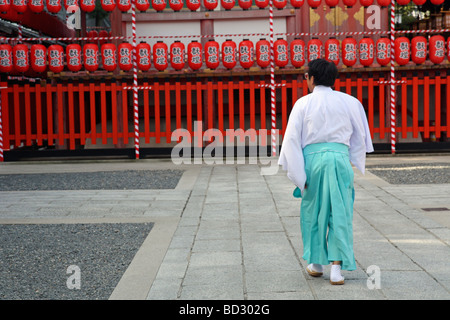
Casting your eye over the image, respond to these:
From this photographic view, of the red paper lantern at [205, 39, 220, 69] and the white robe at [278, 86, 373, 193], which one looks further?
the red paper lantern at [205, 39, 220, 69]

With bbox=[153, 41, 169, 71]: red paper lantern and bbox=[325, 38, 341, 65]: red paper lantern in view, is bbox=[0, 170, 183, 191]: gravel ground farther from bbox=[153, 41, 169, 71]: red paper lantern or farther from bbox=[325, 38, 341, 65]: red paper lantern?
bbox=[325, 38, 341, 65]: red paper lantern

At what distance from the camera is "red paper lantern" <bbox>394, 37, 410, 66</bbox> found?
1202 cm

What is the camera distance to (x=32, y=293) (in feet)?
13.5

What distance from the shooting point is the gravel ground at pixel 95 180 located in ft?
29.5

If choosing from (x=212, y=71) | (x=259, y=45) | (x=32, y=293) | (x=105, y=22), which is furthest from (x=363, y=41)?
(x=105, y=22)

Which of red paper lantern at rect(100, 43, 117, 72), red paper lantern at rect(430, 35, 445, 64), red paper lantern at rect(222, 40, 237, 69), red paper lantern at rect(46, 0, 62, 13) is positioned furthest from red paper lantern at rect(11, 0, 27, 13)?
red paper lantern at rect(430, 35, 445, 64)

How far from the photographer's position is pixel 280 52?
12000 millimetres

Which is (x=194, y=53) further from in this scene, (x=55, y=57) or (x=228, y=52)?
(x=55, y=57)

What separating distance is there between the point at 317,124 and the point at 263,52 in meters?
8.05

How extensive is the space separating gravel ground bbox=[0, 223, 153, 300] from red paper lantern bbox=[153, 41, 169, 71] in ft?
20.9

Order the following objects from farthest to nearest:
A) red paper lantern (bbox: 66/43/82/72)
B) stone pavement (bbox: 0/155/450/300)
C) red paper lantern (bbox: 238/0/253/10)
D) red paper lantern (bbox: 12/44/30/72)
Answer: red paper lantern (bbox: 238/0/253/10) → red paper lantern (bbox: 66/43/82/72) → red paper lantern (bbox: 12/44/30/72) → stone pavement (bbox: 0/155/450/300)

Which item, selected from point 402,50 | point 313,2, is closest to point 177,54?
point 313,2

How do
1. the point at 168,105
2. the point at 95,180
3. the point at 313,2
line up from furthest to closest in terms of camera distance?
the point at 313,2 → the point at 168,105 → the point at 95,180

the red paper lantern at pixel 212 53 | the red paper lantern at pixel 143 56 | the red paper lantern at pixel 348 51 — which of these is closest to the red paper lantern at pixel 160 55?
the red paper lantern at pixel 143 56
